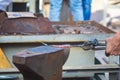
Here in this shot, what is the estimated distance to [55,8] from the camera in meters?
4.66

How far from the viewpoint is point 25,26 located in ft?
9.16

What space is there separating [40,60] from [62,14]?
341cm

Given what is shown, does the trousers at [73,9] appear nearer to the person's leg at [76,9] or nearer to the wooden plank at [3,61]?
the person's leg at [76,9]

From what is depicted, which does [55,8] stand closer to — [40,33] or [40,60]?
[40,33]

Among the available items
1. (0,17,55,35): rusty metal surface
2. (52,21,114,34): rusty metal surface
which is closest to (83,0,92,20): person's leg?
(52,21,114,34): rusty metal surface

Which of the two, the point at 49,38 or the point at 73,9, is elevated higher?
the point at 73,9

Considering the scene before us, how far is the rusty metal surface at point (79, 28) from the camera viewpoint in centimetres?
292

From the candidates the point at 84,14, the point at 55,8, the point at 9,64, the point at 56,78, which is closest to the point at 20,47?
the point at 9,64

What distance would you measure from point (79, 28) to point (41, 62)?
4.85ft

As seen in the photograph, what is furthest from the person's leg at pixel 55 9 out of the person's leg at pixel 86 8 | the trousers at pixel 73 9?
the person's leg at pixel 86 8

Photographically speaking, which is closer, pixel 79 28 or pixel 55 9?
pixel 79 28

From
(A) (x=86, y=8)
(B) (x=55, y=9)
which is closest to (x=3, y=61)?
(B) (x=55, y=9)

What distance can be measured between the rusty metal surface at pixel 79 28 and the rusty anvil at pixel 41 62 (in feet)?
3.51

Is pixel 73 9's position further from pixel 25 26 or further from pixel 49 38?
pixel 49 38
